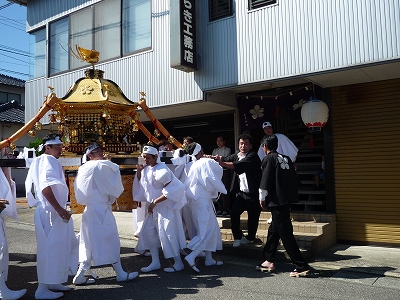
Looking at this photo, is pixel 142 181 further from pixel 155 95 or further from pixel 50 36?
pixel 50 36

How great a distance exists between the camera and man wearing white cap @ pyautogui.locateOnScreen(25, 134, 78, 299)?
475 cm

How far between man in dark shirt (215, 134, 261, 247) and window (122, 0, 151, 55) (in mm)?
4951

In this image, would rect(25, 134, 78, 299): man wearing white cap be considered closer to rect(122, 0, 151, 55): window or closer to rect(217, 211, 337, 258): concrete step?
rect(217, 211, 337, 258): concrete step

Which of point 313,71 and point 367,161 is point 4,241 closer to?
point 313,71

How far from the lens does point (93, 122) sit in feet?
21.4

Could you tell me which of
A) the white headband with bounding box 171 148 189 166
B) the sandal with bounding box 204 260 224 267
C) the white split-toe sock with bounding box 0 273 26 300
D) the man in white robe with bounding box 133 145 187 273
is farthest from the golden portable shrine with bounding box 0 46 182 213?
the white split-toe sock with bounding box 0 273 26 300

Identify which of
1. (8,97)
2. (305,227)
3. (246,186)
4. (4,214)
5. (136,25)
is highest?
(8,97)

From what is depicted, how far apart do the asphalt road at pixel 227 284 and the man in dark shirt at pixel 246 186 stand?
0.62 metres

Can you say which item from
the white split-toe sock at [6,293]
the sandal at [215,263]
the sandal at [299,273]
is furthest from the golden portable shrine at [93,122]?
the sandal at [299,273]

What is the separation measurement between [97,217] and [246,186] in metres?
2.79

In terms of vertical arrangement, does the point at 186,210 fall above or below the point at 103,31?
below

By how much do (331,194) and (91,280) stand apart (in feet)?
17.2

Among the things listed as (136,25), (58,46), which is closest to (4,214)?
(136,25)

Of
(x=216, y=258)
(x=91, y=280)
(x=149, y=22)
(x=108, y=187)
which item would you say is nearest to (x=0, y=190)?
(x=108, y=187)
